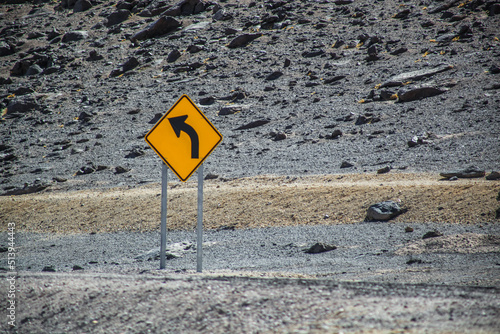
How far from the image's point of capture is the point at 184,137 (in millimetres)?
6246

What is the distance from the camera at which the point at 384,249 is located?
7578 millimetres

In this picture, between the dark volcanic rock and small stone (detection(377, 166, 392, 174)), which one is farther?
the dark volcanic rock

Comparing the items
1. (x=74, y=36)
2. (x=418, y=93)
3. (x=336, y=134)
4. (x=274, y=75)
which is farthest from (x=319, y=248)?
(x=74, y=36)

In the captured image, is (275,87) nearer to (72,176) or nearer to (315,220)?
(72,176)

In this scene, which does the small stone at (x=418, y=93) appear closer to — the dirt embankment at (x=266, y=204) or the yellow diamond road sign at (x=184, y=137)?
the dirt embankment at (x=266, y=204)

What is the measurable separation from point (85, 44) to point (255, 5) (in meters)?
14.6

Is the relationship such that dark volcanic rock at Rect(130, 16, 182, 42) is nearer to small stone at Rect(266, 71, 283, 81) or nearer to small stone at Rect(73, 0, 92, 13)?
small stone at Rect(73, 0, 92, 13)

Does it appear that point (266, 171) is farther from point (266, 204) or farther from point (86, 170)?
point (86, 170)

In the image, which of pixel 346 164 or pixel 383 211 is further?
pixel 346 164

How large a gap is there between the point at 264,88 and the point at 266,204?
13.9m

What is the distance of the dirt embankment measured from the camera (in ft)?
29.7

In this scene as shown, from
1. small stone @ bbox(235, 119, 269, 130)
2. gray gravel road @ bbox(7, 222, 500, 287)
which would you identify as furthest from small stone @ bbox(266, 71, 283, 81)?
gray gravel road @ bbox(7, 222, 500, 287)

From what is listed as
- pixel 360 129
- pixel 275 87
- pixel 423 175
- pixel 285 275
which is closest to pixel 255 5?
pixel 275 87

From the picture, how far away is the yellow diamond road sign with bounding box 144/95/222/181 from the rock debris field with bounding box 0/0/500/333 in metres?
1.65
